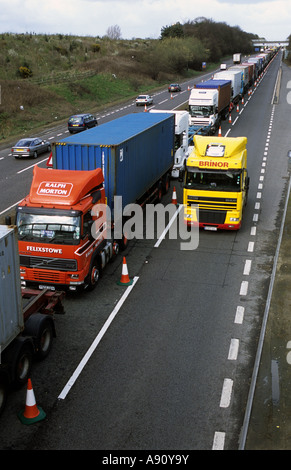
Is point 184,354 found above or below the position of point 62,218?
below

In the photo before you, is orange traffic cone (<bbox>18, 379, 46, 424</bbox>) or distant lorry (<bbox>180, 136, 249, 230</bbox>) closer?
orange traffic cone (<bbox>18, 379, 46, 424</bbox>)

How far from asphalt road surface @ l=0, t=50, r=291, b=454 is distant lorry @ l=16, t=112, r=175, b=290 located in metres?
0.98

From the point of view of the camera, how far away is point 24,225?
1263cm

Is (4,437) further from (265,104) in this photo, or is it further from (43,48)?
(43,48)

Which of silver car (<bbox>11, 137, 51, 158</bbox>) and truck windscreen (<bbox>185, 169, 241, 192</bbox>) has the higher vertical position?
truck windscreen (<bbox>185, 169, 241, 192</bbox>)

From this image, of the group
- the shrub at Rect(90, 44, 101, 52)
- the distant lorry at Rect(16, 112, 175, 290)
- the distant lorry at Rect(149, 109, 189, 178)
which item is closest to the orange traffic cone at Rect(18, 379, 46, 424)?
the distant lorry at Rect(16, 112, 175, 290)

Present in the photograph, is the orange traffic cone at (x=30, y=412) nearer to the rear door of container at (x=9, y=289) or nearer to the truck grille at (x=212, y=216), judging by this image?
the rear door of container at (x=9, y=289)

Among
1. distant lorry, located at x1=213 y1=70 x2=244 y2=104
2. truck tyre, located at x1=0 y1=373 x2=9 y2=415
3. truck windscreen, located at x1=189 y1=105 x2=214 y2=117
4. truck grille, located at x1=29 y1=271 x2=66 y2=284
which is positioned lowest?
truck tyre, located at x1=0 y1=373 x2=9 y2=415

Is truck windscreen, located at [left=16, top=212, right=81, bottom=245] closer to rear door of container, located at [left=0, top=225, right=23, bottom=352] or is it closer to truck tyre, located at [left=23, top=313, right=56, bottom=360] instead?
truck tyre, located at [left=23, top=313, right=56, bottom=360]

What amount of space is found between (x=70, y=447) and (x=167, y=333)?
4.10 m

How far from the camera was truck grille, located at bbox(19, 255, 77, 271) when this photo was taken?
12.5m

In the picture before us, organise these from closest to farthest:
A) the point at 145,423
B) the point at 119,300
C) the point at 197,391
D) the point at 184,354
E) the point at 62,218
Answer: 1. the point at 145,423
2. the point at 197,391
3. the point at 184,354
4. the point at 62,218
5. the point at 119,300

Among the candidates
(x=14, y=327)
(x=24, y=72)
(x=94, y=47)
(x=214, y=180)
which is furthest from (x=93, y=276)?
(x=94, y=47)

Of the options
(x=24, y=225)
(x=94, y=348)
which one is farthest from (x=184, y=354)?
(x=24, y=225)
